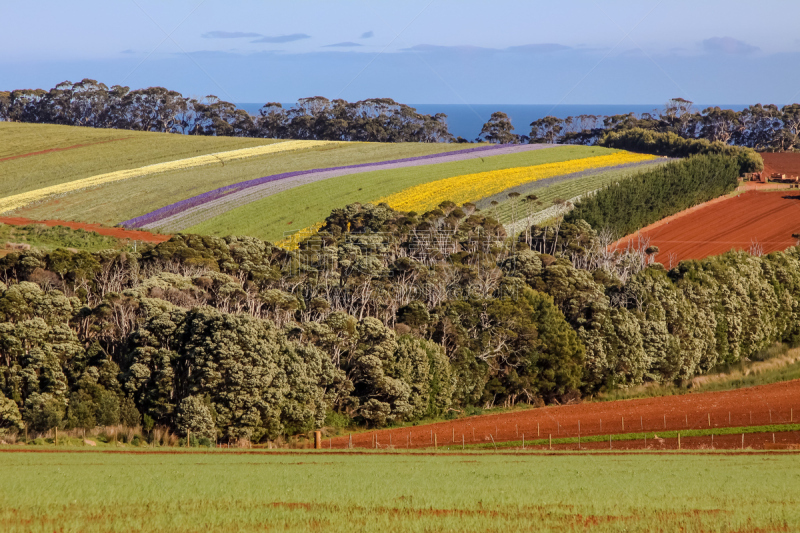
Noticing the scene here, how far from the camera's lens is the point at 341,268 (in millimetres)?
64875

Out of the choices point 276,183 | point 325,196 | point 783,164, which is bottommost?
point 325,196

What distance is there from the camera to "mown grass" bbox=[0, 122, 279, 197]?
11250 centimetres

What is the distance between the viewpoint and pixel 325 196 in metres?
97.3

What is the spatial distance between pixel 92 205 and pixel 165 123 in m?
97.2

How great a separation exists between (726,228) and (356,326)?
57.2 m

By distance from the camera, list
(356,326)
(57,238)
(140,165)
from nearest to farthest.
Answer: (356,326) < (57,238) < (140,165)

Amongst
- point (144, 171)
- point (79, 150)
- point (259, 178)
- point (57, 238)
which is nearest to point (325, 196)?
point (259, 178)

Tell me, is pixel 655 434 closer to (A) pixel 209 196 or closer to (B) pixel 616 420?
(B) pixel 616 420

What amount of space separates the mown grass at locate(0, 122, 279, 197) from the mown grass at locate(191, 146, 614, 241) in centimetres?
3236

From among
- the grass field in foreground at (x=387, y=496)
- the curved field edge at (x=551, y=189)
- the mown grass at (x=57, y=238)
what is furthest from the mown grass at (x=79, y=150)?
the grass field in foreground at (x=387, y=496)

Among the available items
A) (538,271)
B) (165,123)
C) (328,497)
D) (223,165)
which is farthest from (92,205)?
(165,123)

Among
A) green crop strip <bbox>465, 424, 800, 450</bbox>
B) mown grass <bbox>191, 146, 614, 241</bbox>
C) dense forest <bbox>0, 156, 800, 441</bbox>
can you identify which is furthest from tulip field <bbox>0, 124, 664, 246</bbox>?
green crop strip <bbox>465, 424, 800, 450</bbox>

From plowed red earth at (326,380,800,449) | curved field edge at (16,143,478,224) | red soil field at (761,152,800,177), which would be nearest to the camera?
plowed red earth at (326,380,800,449)

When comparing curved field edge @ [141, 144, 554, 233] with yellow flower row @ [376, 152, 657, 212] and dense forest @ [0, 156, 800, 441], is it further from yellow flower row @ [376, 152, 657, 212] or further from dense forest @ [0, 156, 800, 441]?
dense forest @ [0, 156, 800, 441]
